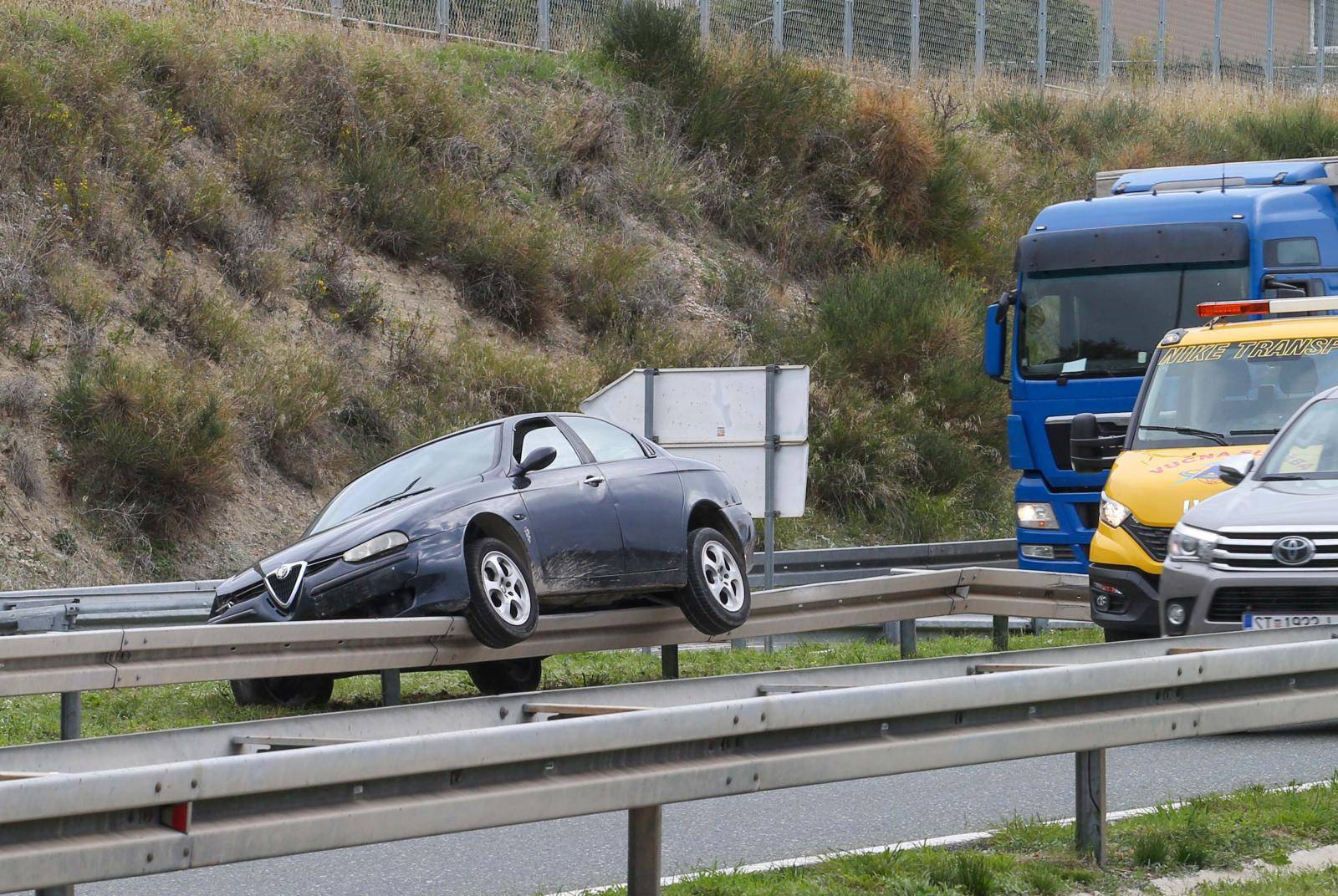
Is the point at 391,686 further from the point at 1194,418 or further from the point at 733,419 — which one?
the point at 1194,418

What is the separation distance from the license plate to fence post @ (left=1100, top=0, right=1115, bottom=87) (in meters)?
32.2

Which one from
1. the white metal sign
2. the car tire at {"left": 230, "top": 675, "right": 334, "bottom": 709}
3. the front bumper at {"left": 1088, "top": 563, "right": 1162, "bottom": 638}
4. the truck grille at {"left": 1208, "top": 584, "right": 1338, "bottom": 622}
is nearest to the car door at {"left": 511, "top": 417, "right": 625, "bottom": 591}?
the car tire at {"left": 230, "top": 675, "right": 334, "bottom": 709}

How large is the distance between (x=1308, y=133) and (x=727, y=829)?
3465 cm

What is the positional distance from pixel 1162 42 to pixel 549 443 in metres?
34.6

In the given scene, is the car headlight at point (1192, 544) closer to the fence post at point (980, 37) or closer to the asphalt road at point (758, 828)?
the asphalt road at point (758, 828)

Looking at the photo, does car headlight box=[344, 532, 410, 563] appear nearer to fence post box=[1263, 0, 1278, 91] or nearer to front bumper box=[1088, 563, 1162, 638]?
front bumper box=[1088, 563, 1162, 638]

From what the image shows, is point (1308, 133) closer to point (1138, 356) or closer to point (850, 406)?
point (850, 406)

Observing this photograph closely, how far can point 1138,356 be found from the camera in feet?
52.7

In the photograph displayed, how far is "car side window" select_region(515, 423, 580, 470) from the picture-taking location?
11.3 m

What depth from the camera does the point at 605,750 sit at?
15.7 feet

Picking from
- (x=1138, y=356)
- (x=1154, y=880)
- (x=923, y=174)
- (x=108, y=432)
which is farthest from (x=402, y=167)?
(x=1154, y=880)

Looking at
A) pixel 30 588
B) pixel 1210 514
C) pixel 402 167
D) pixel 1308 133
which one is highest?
pixel 1308 133

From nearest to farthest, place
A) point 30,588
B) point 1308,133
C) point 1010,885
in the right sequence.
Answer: point 1010,885, point 30,588, point 1308,133

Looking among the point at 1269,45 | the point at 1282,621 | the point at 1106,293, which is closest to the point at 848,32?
the point at 1269,45
